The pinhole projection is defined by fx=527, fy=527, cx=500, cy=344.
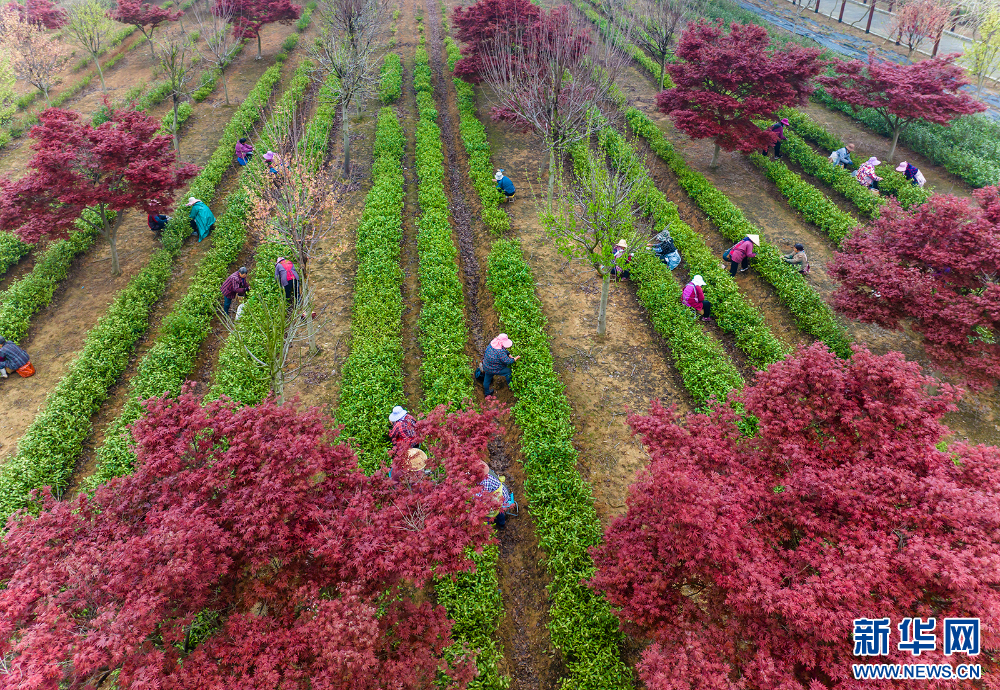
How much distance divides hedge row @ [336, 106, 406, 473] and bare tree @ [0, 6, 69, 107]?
57.1ft

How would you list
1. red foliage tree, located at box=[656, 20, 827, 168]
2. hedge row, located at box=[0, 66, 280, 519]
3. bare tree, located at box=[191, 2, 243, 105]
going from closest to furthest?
hedge row, located at box=[0, 66, 280, 519] → red foliage tree, located at box=[656, 20, 827, 168] → bare tree, located at box=[191, 2, 243, 105]

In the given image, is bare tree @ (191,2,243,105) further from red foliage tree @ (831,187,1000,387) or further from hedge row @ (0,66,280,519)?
red foliage tree @ (831,187,1000,387)

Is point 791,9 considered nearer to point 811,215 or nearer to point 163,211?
point 811,215

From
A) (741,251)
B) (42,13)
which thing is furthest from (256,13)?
(741,251)

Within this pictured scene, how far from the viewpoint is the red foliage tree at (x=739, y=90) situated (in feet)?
62.1

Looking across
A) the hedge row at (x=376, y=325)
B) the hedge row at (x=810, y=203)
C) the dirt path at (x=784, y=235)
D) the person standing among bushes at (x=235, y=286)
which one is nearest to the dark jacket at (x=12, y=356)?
the person standing among bushes at (x=235, y=286)

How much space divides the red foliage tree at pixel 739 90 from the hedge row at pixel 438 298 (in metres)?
9.73

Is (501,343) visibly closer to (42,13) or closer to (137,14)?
(137,14)

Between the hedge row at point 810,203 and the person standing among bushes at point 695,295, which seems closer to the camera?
the person standing among bushes at point 695,295

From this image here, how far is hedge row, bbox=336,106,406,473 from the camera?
37.8ft

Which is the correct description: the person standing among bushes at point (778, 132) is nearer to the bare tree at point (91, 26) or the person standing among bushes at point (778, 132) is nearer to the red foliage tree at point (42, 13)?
the bare tree at point (91, 26)

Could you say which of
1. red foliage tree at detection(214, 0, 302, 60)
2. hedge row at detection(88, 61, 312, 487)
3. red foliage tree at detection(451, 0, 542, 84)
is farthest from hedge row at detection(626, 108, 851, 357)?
red foliage tree at detection(214, 0, 302, 60)

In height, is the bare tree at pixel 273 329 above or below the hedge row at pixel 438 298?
above

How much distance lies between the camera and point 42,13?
104 feet
